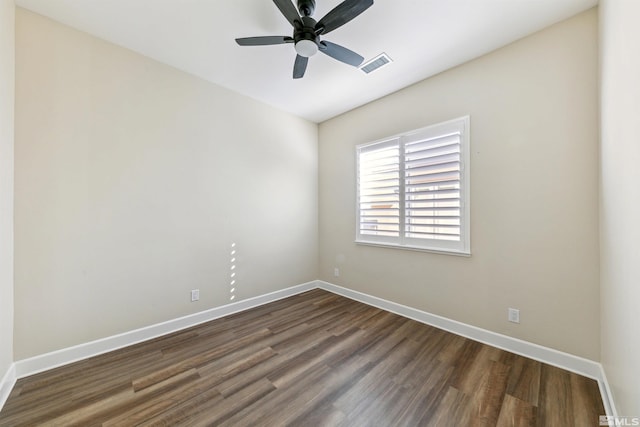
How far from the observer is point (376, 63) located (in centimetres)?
247

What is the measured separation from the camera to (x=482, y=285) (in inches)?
92.3

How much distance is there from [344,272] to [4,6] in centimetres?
407

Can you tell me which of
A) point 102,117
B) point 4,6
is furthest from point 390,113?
point 4,6

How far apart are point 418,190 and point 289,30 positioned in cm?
209

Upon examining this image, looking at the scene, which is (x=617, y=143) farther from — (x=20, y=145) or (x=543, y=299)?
(x=20, y=145)

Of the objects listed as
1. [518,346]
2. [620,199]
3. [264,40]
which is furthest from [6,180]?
[518,346]

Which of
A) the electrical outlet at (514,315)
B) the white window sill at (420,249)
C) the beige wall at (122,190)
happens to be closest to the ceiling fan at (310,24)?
the beige wall at (122,190)

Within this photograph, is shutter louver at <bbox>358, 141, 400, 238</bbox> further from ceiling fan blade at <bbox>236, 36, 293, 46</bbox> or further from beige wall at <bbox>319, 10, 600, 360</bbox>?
ceiling fan blade at <bbox>236, 36, 293, 46</bbox>

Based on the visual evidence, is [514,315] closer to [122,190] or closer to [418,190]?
[418,190]

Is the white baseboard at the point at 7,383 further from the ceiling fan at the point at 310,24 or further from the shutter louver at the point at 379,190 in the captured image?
the shutter louver at the point at 379,190

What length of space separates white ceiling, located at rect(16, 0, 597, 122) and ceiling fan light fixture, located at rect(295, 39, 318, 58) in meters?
0.32

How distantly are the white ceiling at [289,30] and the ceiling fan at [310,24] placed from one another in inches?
9.4
